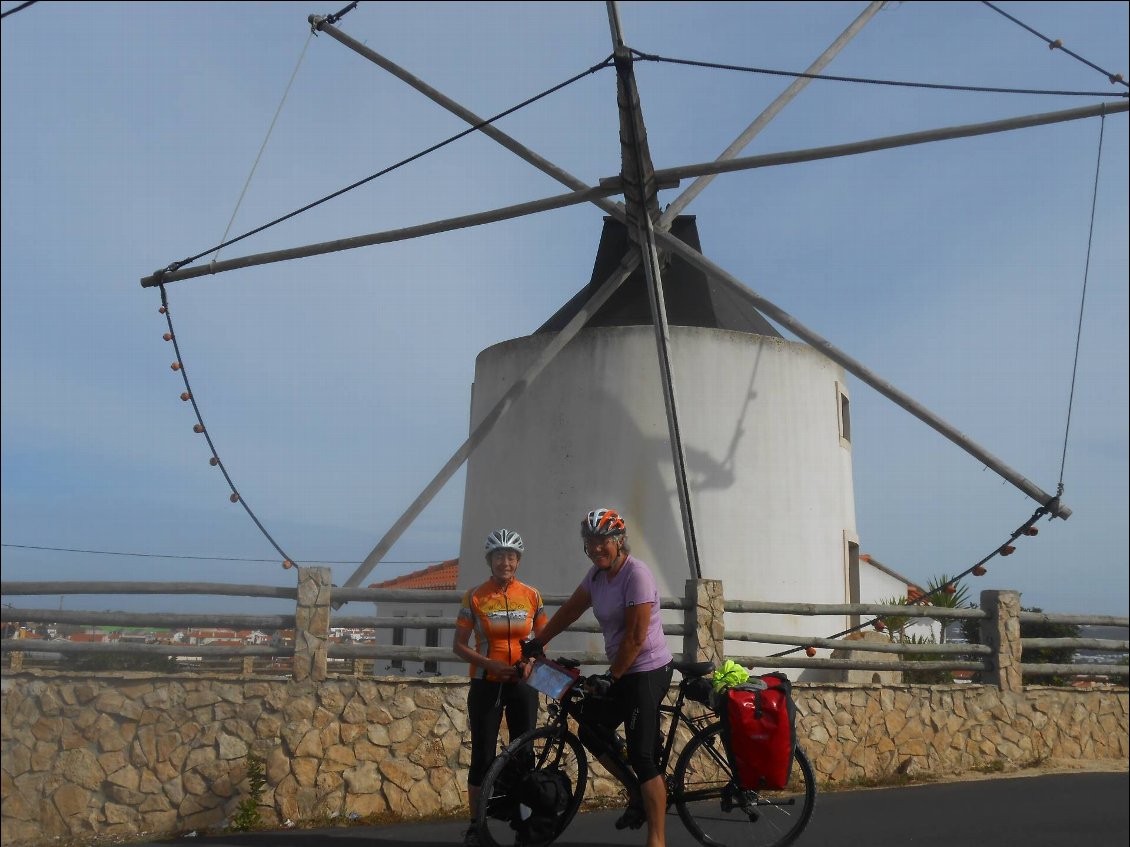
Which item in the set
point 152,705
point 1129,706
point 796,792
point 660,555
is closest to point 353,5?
point 660,555

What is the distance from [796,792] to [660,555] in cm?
591

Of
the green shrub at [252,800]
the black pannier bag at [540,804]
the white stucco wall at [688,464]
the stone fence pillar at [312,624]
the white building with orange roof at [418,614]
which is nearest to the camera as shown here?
the black pannier bag at [540,804]

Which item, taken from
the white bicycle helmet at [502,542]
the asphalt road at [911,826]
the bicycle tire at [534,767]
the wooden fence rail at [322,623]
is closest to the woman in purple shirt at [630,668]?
the bicycle tire at [534,767]

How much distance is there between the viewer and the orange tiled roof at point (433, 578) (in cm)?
2714

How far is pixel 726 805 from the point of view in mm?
5406

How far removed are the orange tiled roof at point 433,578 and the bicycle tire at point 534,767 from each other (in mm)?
20691

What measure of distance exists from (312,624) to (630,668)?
3.54 m

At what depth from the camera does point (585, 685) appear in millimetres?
5352

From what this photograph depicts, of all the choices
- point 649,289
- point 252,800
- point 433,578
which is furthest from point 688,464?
point 433,578

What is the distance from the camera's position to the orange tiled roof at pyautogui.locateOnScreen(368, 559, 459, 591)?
2714cm

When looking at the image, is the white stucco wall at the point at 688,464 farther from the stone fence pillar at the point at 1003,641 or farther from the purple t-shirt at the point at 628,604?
the purple t-shirt at the point at 628,604

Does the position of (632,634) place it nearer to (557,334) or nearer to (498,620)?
(498,620)

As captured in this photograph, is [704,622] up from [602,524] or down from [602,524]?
down

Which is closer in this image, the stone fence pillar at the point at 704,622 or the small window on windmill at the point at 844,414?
the stone fence pillar at the point at 704,622
